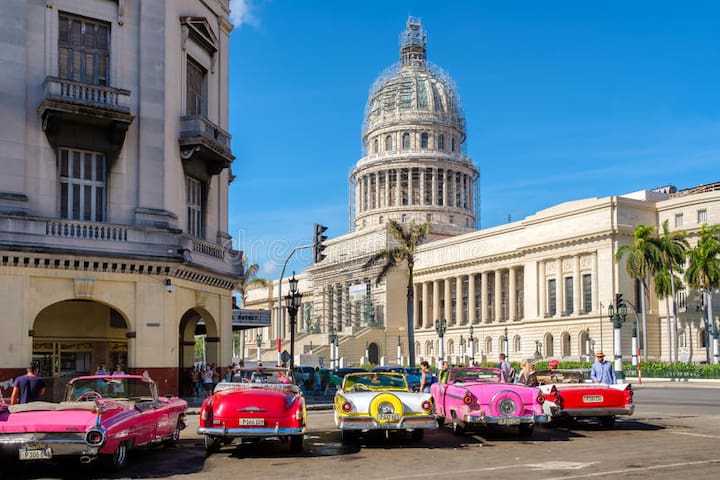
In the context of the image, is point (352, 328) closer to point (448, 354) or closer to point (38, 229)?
point (448, 354)

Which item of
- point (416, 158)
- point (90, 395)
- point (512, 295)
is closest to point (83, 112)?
point (90, 395)

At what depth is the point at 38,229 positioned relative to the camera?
25.5 metres

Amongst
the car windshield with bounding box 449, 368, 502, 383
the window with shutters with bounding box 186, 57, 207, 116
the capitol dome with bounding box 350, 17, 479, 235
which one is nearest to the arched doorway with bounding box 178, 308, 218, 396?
the window with shutters with bounding box 186, 57, 207, 116

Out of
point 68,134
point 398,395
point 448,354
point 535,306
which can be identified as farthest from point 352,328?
point 398,395

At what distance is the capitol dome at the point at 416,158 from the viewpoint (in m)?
128

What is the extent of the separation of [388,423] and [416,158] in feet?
370

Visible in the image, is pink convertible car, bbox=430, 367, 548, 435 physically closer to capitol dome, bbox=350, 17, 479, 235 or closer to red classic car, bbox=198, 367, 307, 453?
red classic car, bbox=198, 367, 307, 453

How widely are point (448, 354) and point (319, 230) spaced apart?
73527 millimetres

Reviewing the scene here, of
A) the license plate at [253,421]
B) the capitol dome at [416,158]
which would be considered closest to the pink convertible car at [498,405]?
the license plate at [253,421]

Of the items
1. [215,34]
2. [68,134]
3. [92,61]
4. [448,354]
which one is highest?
[215,34]

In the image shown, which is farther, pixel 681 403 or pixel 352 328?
pixel 352 328

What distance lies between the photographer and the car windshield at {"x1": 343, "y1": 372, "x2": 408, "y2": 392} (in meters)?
18.6

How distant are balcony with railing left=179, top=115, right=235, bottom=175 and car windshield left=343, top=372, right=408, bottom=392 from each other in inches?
529

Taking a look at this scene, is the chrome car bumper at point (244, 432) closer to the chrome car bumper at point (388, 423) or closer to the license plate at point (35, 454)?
the chrome car bumper at point (388, 423)
